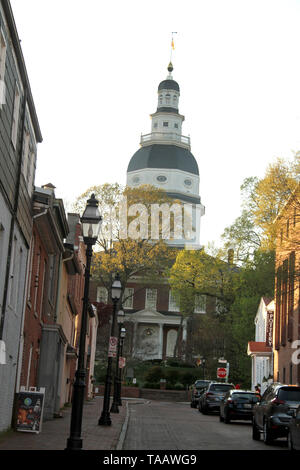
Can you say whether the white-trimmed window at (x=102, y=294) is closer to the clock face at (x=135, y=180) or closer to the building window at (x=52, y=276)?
the clock face at (x=135, y=180)

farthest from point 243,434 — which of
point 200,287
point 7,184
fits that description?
point 200,287

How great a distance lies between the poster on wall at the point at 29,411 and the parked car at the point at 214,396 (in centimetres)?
1939

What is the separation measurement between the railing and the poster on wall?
328ft

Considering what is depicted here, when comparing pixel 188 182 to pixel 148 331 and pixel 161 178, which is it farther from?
pixel 148 331

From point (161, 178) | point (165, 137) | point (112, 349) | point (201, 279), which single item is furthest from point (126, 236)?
point (165, 137)

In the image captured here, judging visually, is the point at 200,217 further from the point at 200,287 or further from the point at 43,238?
the point at 43,238

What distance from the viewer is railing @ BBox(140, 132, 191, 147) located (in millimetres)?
118725

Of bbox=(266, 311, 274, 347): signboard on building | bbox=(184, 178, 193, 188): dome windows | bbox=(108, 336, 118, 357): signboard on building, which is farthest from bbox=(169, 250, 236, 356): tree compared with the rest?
bbox=(184, 178, 193, 188): dome windows

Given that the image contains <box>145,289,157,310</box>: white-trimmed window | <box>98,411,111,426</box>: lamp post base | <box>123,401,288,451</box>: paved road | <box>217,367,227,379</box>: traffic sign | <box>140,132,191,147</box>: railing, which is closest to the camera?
<box>123,401,288,451</box>: paved road

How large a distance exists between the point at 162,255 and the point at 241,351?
9798mm

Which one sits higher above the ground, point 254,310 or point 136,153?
point 136,153

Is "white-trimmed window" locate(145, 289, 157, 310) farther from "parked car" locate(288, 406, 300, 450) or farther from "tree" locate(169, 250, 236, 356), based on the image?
"parked car" locate(288, 406, 300, 450)

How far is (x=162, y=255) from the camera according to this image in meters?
65.4

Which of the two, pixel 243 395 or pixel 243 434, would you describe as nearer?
pixel 243 434
